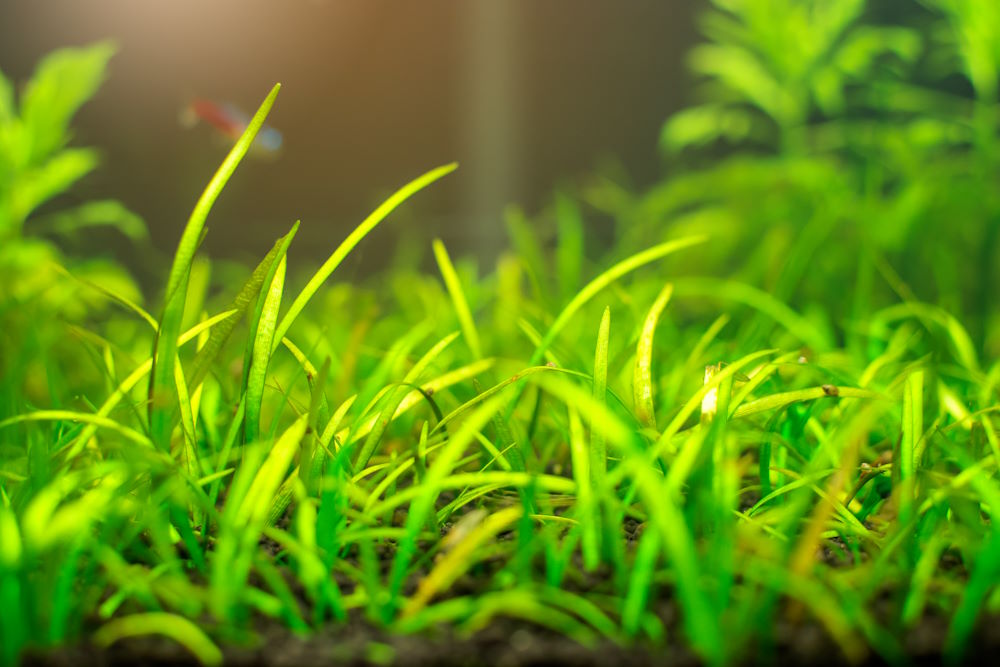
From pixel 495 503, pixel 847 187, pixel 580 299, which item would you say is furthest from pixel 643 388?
pixel 847 187

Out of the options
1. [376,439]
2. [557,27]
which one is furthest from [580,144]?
[376,439]

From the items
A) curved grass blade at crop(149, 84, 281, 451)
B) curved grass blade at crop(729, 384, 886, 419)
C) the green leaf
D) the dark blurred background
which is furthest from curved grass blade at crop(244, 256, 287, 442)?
the green leaf

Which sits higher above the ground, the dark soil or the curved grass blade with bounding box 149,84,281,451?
the curved grass blade with bounding box 149,84,281,451

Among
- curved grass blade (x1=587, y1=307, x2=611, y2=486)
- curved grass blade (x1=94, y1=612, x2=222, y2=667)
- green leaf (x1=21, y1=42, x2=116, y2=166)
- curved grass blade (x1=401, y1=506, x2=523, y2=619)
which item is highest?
green leaf (x1=21, y1=42, x2=116, y2=166)

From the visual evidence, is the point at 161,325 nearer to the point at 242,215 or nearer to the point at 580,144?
the point at 242,215

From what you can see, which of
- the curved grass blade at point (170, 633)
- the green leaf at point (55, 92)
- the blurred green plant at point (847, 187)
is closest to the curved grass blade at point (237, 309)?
the curved grass blade at point (170, 633)

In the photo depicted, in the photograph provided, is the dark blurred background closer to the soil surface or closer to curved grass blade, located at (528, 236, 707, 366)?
curved grass blade, located at (528, 236, 707, 366)

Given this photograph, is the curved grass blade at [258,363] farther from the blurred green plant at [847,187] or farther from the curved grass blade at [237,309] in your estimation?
the blurred green plant at [847,187]
